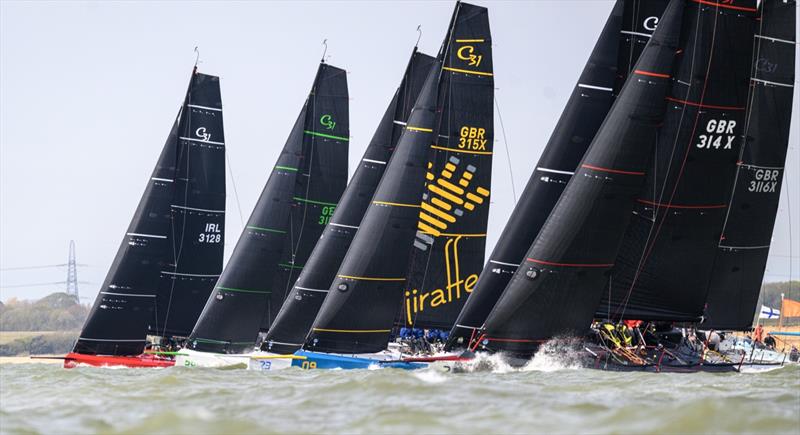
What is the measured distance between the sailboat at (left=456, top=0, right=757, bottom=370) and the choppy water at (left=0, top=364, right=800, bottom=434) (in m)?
3.64

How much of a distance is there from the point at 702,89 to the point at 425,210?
8.32 meters

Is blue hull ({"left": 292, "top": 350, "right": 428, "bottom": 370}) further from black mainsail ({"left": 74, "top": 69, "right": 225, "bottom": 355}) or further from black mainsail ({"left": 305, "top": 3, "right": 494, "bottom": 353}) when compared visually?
black mainsail ({"left": 74, "top": 69, "right": 225, "bottom": 355})

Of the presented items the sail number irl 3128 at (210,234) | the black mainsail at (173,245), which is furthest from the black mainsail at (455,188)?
the sail number irl 3128 at (210,234)

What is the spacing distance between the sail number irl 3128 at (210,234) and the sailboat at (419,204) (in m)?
11.4

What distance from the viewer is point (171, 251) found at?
44.0m

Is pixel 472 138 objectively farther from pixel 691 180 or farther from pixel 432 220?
pixel 691 180

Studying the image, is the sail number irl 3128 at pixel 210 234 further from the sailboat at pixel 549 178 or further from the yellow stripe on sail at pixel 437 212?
the sailboat at pixel 549 178

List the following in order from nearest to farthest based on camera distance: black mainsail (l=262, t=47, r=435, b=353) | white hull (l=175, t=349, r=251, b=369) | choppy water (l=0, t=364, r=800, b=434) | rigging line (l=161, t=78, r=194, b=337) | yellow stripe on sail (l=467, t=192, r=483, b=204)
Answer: choppy water (l=0, t=364, r=800, b=434) < yellow stripe on sail (l=467, t=192, r=483, b=204) < black mainsail (l=262, t=47, r=435, b=353) < white hull (l=175, t=349, r=251, b=369) < rigging line (l=161, t=78, r=194, b=337)

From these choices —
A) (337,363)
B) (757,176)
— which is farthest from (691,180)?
(337,363)

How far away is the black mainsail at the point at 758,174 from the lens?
3391cm

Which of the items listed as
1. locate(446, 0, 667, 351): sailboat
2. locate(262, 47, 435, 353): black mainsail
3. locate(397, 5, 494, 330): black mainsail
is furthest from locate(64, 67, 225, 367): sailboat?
locate(446, 0, 667, 351): sailboat

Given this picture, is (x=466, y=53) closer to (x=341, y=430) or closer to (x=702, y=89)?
(x=702, y=89)

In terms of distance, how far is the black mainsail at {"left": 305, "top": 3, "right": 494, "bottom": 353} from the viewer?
33.8 m

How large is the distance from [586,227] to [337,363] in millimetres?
7365
